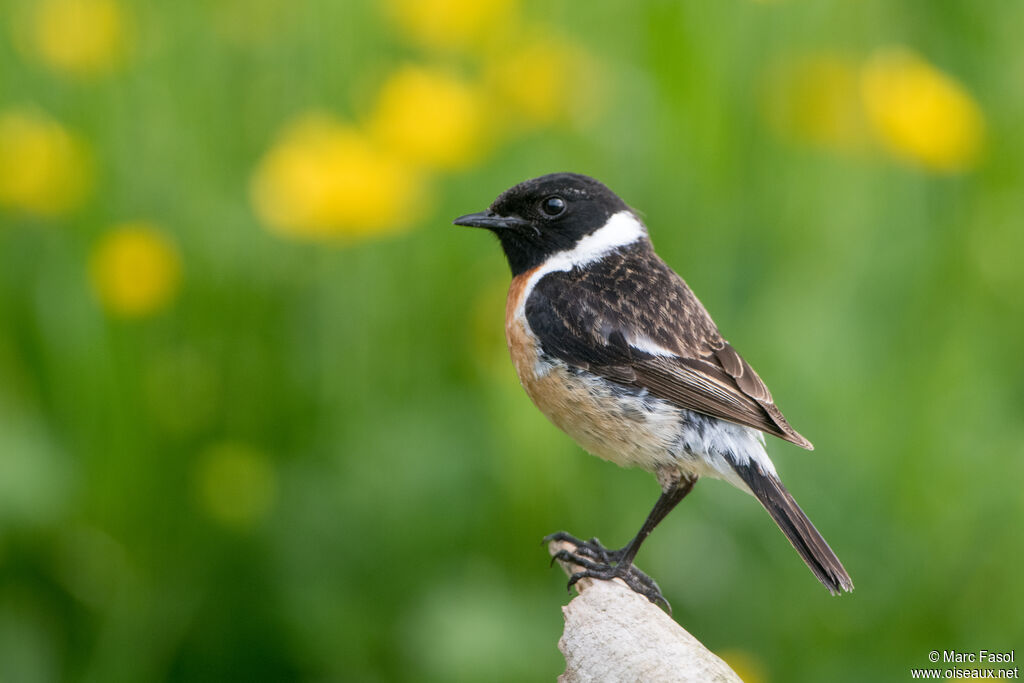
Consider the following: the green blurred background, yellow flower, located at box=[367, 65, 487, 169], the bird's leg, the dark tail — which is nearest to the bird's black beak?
the green blurred background

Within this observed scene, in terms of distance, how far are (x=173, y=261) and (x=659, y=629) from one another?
3149 mm

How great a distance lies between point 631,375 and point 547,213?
2.29ft

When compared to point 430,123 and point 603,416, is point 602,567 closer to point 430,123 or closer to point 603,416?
point 603,416

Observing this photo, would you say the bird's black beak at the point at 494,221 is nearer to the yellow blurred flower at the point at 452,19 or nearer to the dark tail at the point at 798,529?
the dark tail at the point at 798,529

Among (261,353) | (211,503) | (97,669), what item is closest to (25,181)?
(261,353)

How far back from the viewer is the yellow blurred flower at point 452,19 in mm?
6172

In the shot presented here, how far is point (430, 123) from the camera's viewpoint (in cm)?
579

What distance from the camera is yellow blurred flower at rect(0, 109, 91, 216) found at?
5742 millimetres

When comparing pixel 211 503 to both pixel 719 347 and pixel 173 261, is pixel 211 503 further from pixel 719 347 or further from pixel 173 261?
pixel 719 347

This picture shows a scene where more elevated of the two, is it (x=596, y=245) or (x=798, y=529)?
(x=596, y=245)

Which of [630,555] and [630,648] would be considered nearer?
[630,648]

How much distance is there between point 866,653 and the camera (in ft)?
16.3

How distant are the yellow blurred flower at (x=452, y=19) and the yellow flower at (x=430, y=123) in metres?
0.35

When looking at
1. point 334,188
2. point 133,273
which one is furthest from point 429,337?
point 133,273
